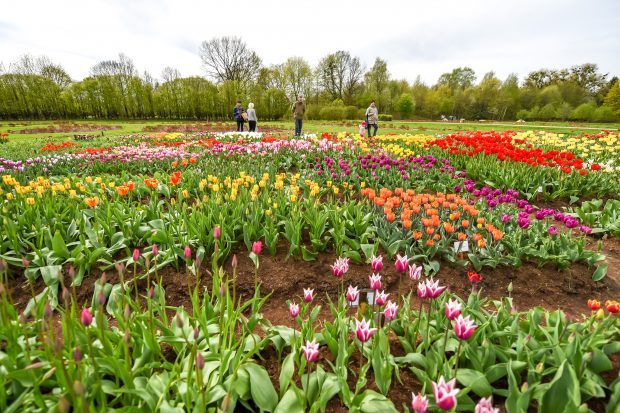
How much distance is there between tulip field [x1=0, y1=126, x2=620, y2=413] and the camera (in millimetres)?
1633

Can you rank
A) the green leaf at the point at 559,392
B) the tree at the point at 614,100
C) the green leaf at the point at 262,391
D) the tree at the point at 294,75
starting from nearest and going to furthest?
the green leaf at the point at 559,392
the green leaf at the point at 262,391
the tree at the point at 614,100
the tree at the point at 294,75

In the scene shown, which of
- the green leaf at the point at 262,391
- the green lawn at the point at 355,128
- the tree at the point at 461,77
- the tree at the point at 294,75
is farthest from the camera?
the tree at the point at 461,77

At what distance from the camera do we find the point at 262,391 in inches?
67.0

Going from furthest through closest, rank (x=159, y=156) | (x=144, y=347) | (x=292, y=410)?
1. (x=159, y=156)
2. (x=144, y=347)
3. (x=292, y=410)

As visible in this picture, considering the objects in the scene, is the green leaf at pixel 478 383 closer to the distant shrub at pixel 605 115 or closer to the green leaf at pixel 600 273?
the green leaf at pixel 600 273

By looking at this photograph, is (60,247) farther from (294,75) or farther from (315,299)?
(294,75)

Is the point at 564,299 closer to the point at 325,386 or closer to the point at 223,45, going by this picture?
the point at 325,386

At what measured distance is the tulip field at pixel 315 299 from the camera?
1.63m

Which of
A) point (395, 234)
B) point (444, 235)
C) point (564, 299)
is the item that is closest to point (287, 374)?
point (395, 234)

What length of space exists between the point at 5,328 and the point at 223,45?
59419 millimetres

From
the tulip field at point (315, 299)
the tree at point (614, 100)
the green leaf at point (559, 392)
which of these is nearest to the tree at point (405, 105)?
the tree at point (614, 100)

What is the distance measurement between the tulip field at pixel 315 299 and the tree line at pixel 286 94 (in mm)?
41421

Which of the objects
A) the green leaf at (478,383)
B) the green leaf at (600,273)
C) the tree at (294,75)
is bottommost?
the green leaf at (600,273)

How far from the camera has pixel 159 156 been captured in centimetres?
793
